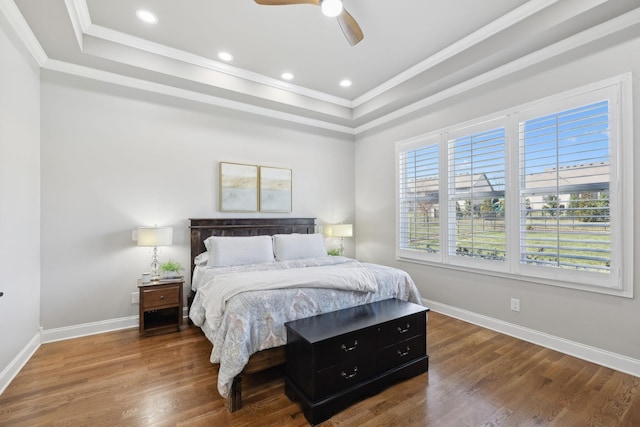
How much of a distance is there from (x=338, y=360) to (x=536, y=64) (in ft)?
11.0

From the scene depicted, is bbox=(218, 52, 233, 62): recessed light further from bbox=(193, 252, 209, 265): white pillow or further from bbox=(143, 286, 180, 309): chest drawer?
bbox=(143, 286, 180, 309): chest drawer

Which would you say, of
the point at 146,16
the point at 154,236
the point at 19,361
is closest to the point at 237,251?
the point at 154,236

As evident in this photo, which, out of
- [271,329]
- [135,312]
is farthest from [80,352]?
[271,329]

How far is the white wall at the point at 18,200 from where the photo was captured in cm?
225

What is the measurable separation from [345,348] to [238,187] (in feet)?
9.20

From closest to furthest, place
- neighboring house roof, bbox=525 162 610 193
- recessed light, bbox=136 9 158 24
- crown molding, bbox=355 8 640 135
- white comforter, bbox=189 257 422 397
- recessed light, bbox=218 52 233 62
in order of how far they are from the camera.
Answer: white comforter, bbox=189 257 422 397 → crown molding, bbox=355 8 640 135 → neighboring house roof, bbox=525 162 610 193 → recessed light, bbox=136 9 158 24 → recessed light, bbox=218 52 233 62

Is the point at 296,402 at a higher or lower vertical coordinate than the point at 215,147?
lower

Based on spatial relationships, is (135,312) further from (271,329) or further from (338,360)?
(338,360)

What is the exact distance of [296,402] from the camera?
2.04 m

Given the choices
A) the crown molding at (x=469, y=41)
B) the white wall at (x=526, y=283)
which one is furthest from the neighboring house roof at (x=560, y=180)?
the crown molding at (x=469, y=41)

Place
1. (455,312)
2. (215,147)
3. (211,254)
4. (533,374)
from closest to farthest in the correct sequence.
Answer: (533,374) → (211,254) → (455,312) → (215,147)

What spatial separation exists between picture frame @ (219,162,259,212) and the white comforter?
133cm

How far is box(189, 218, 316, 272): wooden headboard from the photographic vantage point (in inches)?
147

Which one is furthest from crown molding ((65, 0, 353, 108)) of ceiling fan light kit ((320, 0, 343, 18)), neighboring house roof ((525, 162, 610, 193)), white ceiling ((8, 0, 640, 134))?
neighboring house roof ((525, 162, 610, 193))
